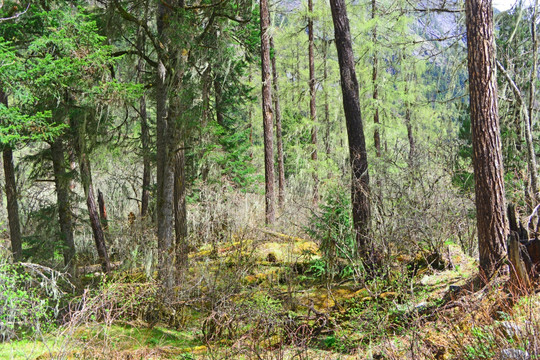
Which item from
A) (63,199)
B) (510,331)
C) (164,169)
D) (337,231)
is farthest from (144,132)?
(510,331)

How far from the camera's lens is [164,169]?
8328 mm

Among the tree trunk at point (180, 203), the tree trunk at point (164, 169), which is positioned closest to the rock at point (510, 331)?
the tree trunk at point (164, 169)

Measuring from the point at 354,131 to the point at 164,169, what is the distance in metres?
3.91

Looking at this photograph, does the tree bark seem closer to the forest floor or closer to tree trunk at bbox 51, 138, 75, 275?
tree trunk at bbox 51, 138, 75, 275

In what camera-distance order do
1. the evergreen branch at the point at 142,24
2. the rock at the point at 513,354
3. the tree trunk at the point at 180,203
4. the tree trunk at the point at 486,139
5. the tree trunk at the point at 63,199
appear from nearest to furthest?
the rock at the point at 513,354 < the tree trunk at the point at 486,139 < the evergreen branch at the point at 142,24 < the tree trunk at the point at 180,203 < the tree trunk at the point at 63,199

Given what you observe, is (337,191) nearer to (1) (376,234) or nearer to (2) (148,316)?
(1) (376,234)

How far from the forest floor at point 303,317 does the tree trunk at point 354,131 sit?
3.11 ft

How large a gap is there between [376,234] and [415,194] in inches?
52.6

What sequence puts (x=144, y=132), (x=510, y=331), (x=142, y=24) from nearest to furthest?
(x=510, y=331), (x=142, y=24), (x=144, y=132)

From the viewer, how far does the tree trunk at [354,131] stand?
804 cm

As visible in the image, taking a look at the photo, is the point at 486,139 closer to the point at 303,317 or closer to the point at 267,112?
the point at 303,317

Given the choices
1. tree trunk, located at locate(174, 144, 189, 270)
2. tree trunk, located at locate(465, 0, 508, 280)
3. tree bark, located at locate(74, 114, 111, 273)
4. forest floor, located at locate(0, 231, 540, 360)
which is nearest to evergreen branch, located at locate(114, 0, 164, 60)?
tree trunk, located at locate(174, 144, 189, 270)

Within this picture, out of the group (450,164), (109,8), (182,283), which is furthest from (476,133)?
(109,8)

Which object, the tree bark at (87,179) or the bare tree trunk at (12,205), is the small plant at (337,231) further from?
the bare tree trunk at (12,205)
